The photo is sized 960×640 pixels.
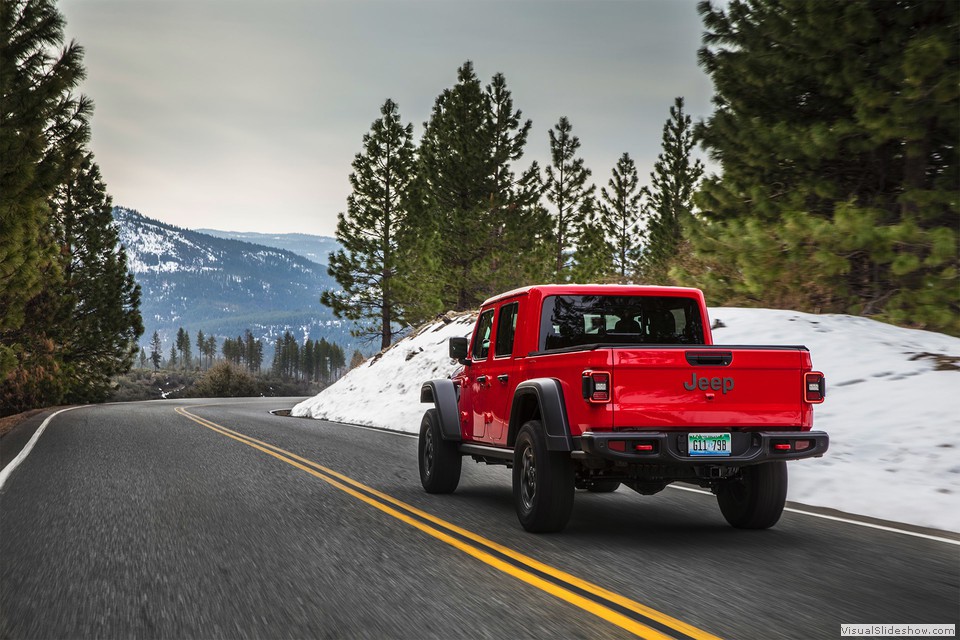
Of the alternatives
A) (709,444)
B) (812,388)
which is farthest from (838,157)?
(709,444)

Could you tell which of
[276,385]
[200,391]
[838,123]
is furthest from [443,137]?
[276,385]

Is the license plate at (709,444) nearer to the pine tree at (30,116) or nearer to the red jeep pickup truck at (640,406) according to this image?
the red jeep pickup truck at (640,406)

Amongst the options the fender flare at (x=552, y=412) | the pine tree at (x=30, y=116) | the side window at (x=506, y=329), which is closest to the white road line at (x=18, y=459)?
the pine tree at (x=30, y=116)

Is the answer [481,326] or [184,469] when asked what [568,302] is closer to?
[481,326]

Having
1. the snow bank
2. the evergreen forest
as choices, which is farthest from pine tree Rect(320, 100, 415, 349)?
the evergreen forest

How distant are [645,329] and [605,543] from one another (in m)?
2.24

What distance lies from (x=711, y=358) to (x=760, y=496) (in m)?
1.46

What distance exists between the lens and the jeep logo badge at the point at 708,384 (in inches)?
235

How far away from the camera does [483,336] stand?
8656mm

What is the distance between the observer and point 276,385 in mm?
122375

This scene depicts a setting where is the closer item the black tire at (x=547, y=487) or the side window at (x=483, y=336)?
the black tire at (x=547, y=487)

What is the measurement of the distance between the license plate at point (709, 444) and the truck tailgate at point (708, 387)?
7 centimetres

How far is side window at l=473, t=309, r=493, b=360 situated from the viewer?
334 inches

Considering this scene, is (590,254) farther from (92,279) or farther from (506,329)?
(506,329)
